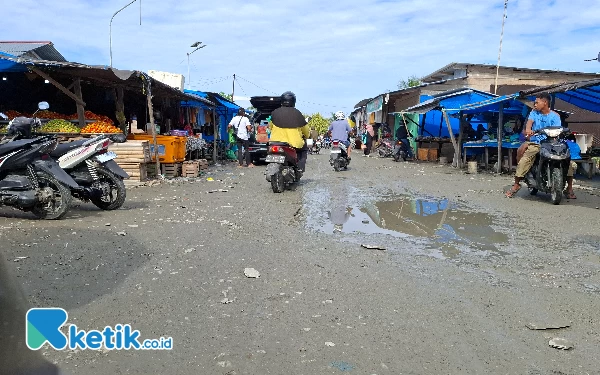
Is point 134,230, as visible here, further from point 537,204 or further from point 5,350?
point 537,204

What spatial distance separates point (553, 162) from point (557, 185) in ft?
1.36

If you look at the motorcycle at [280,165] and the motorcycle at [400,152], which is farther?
the motorcycle at [400,152]

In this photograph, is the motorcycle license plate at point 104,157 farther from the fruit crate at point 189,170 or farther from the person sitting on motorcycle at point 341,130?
the person sitting on motorcycle at point 341,130

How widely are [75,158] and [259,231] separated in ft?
10.2

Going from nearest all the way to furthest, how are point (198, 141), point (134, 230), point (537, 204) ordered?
1. point (134, 230)
2. point (537, 204)
3. point (198, 141)

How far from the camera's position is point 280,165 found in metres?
9.47

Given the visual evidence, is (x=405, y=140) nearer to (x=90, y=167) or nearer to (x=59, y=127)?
(x=59, y=127)

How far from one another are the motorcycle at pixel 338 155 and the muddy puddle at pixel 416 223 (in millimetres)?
5743

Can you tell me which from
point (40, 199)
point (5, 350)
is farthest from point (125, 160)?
point (5, 350)

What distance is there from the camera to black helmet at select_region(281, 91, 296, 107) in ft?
32.9

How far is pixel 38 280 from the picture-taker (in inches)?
150

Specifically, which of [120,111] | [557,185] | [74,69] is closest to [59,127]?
[74,69]

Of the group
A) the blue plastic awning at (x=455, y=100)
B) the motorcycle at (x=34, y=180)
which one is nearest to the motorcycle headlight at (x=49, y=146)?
the motorcycle at (x=34, y=180)

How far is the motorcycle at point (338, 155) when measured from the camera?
1421 centimetres
